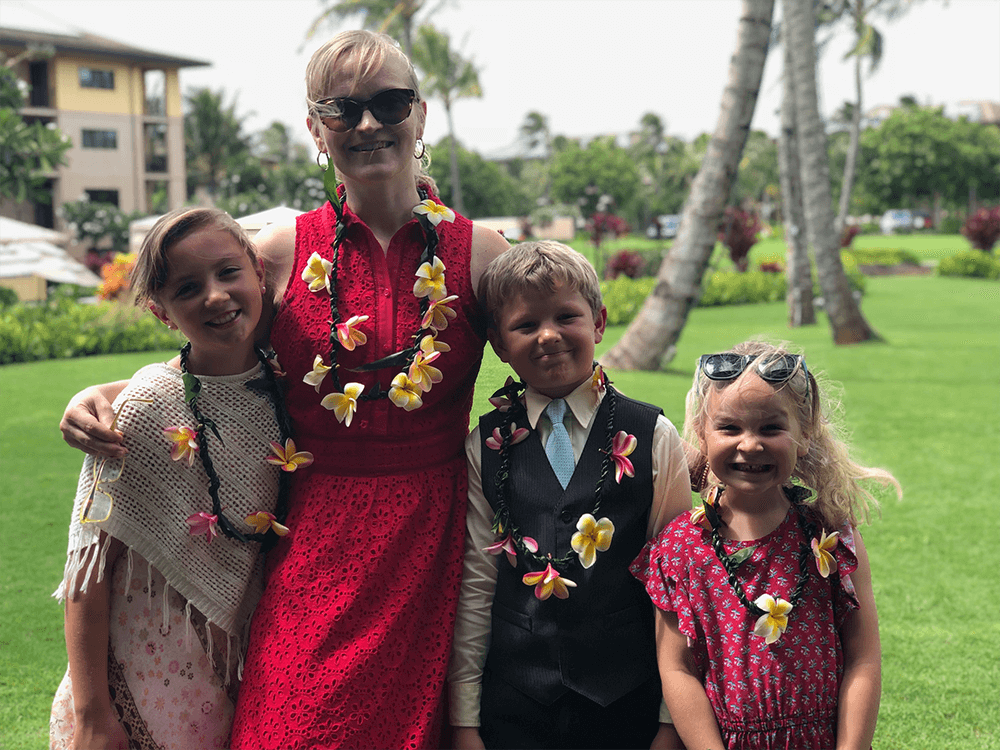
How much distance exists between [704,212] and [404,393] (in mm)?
8289

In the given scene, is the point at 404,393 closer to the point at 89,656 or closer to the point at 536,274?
the point at 536,274

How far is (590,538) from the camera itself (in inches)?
85.4

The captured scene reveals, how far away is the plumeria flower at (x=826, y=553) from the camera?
205 cm

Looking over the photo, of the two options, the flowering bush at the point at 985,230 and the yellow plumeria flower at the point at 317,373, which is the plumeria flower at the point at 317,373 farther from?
the flowering bush at the point at 985,230

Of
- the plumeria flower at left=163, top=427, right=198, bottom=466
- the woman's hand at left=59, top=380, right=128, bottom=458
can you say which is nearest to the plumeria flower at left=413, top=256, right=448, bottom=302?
the plumeria flower at left=163, top=427, right=198, bottom=466

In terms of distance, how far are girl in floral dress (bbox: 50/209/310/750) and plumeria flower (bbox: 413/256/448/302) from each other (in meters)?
0.39

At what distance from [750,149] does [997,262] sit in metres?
32.0

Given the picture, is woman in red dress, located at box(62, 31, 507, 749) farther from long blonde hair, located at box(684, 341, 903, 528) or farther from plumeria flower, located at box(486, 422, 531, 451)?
long blonde hair, located at box(684, 341, 903, 528)

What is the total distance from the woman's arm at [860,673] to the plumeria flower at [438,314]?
3.58 feet

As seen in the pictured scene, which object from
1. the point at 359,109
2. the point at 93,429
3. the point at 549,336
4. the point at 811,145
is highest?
the point at 811,145

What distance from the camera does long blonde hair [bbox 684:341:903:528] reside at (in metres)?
2.14

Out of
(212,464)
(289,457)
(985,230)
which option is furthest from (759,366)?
(985,230)

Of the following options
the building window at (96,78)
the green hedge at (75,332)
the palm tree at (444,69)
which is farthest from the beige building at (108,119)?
the green hedge at (75,332)

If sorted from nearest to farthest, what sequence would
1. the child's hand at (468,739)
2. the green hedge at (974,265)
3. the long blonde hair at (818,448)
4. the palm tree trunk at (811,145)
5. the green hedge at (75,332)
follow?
the long blonde hair at (818,448), the child's hand at (468,739), the palm tree trunk at (811,145), the green hedge at (75,332), the green hedge at (974,265)
